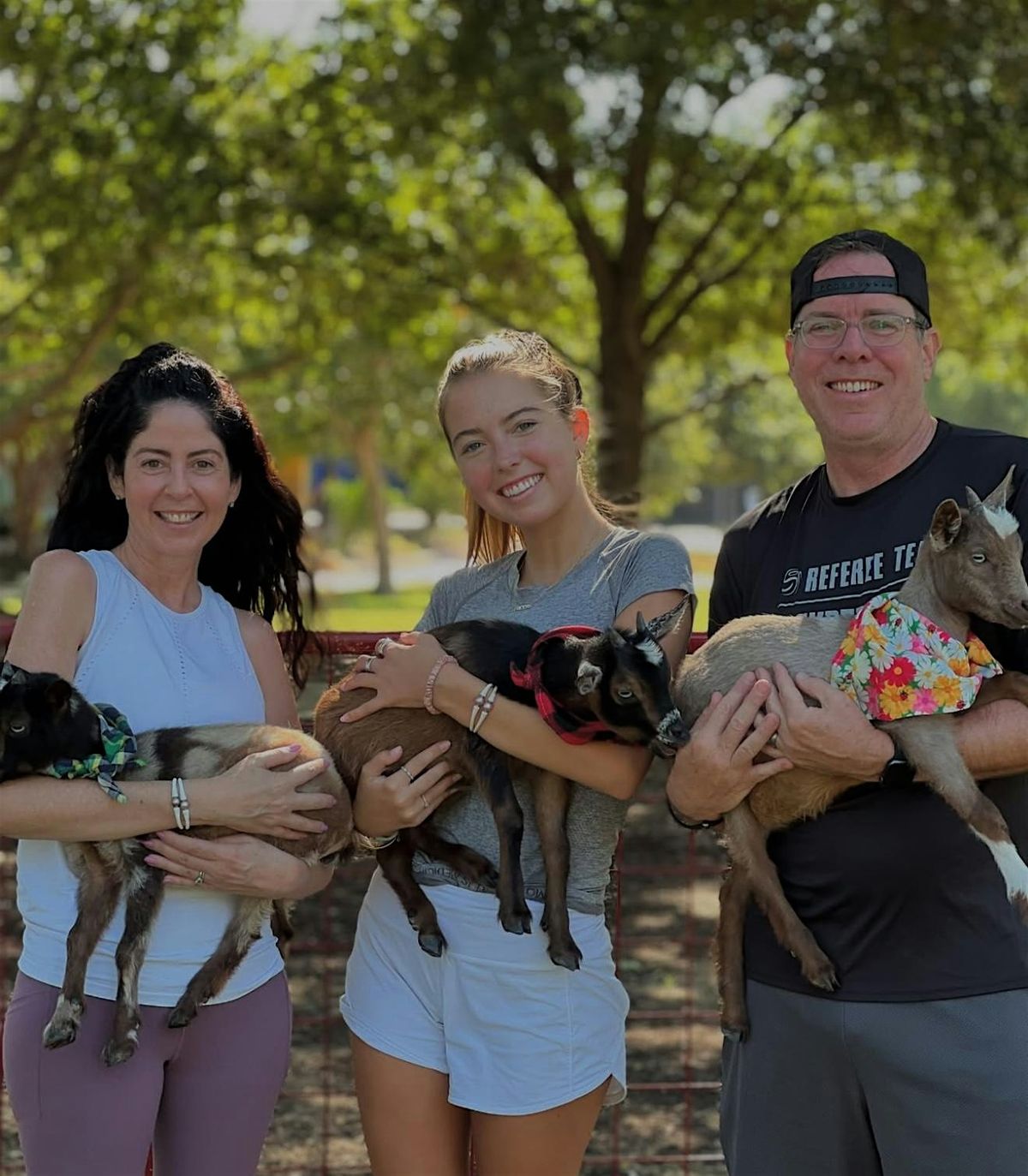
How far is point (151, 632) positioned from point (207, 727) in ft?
0.79

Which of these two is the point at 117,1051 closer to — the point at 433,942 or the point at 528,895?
the point at 433,942

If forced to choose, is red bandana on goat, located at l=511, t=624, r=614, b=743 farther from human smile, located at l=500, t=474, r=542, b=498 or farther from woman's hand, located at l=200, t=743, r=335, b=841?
woman's hand, located at l=200, t=743, r=335, b=841

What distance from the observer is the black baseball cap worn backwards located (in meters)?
2.88

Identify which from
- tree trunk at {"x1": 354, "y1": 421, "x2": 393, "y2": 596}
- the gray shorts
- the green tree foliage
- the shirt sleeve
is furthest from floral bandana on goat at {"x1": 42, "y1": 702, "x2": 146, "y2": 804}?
tree trunk at {"x1": 354, "y1": 421, "x2": 393, "y2": 596}

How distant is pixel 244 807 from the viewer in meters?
2.87

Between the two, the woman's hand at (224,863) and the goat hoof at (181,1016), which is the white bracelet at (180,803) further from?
the goat hoof at (181,1016)

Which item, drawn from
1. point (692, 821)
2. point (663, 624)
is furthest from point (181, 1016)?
point (663, 624)

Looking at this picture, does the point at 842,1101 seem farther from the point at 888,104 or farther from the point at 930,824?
the point at 888,104

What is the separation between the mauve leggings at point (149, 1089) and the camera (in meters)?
2.67

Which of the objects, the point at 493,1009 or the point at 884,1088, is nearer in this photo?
the point at 884,1088

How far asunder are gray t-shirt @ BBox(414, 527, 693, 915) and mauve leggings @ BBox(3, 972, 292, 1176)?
52cm

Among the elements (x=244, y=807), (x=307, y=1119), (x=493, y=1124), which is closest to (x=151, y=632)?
(x=244, y=807)

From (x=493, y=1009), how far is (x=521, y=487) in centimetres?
115

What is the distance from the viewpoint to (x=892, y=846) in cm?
278
